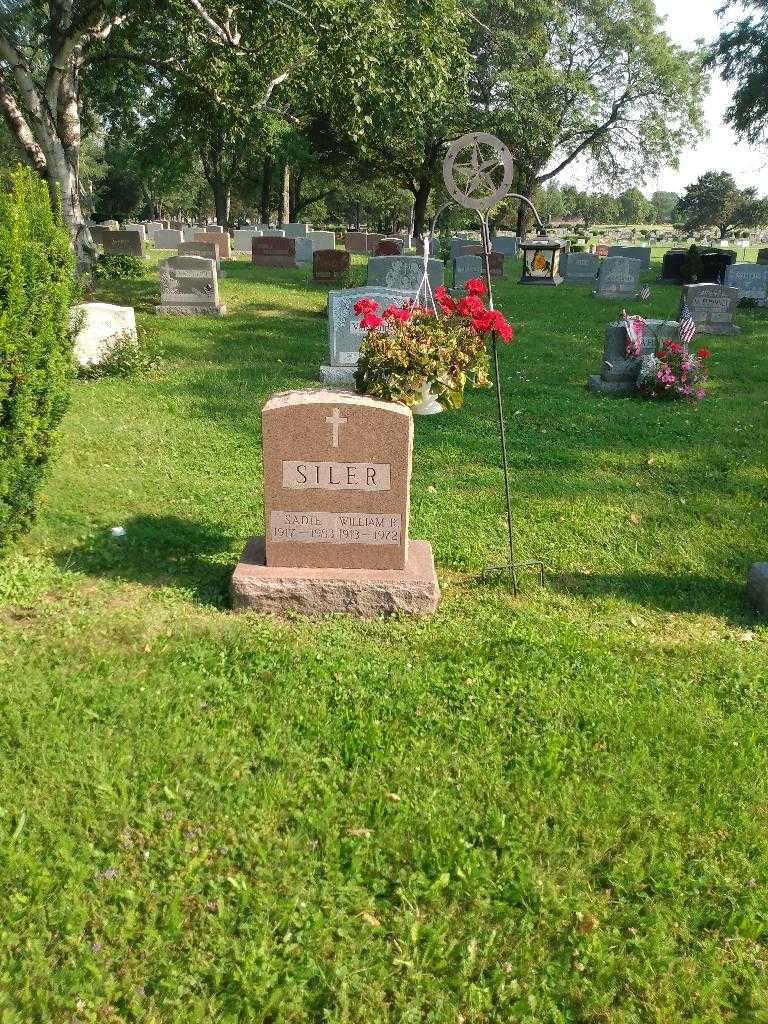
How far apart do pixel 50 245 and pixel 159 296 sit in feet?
38.4

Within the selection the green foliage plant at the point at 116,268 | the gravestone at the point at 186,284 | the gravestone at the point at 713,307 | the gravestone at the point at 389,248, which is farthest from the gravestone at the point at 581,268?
the gravestone at the point at 186,284

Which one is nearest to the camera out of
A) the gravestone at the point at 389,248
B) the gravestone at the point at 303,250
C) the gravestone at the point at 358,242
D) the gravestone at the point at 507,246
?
the gravestone at the point at 389,248

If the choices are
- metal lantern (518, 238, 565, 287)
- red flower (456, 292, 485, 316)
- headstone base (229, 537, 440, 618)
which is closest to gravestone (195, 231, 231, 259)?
metal lantern (518, 238, 565, 287)

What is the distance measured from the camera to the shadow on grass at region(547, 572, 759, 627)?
5301 millimetres

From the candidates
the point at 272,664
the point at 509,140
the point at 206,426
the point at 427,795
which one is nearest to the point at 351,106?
the point at 206,426

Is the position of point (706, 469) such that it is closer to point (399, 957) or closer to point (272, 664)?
point (272, 664)

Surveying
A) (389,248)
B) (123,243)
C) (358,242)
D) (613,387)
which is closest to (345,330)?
(613,387)

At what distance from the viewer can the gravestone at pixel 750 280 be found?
69.6ft

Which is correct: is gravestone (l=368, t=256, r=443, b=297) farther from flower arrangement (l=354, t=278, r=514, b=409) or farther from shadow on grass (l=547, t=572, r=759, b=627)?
shadow on grass (l=547, t=572, r=759, b=627)

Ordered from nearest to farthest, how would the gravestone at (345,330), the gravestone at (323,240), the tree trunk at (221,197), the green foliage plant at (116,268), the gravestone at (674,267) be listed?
the gravestone at (345,330) → the green foliage plant at (116,268) → the gravestone at (674,267) → the gravestone at (323,240) → the tree trunk at (221,197)

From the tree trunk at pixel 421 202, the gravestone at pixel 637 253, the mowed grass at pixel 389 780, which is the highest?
the tree trunk at pixel 421 202

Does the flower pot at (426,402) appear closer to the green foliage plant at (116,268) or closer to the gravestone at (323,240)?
the green foliage plant at (116,268)

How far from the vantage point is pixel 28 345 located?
16.0 feet

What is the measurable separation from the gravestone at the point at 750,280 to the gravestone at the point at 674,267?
9.92 ft
